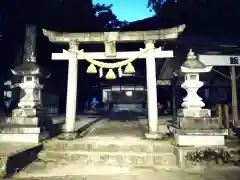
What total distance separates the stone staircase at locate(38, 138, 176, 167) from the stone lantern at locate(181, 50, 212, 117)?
1.29m

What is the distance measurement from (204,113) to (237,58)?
489 centimetres

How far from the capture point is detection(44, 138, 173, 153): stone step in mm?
5633

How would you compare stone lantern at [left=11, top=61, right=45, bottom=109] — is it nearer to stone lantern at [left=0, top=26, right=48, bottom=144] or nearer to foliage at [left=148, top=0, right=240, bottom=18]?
stone lantern at [left=0, top=26, right=48, bottom=144]

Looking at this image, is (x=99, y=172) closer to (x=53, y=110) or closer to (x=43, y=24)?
(x=43, y=24)

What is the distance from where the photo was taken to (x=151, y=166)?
5.24 meters

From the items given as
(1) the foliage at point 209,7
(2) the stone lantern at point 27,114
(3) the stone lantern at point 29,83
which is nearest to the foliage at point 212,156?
(2) the stone lantern at point 27,114

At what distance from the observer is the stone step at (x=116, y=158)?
5.35 m

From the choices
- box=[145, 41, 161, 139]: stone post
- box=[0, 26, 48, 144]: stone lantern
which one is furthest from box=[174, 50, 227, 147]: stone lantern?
box=[0, 26, 48, 144]: stone lantern

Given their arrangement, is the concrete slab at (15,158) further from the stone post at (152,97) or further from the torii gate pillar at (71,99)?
the stone post at (152,97)

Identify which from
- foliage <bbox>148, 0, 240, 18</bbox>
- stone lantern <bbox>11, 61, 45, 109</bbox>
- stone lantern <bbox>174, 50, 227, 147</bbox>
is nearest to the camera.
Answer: stone lantern <bbox>174, 50, 227, 147</bbox>

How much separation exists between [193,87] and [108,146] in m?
3.34

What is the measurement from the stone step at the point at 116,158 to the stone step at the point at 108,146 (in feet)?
0.70

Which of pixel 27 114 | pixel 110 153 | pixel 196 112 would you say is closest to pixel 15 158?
pixel 27 114

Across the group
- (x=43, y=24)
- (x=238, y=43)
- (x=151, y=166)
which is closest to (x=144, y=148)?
(x=151, y=166)
